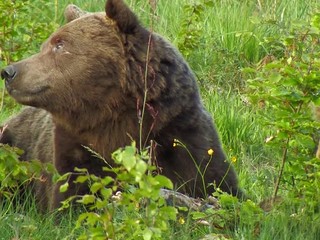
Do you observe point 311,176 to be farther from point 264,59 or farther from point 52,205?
point 264,59

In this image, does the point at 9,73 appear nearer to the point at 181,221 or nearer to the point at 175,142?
the point at 175,142

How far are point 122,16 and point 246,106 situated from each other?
93.5 inches

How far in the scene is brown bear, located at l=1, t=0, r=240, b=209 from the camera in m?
6.00

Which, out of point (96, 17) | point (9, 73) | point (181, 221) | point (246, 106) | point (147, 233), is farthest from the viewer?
point (246, 106)

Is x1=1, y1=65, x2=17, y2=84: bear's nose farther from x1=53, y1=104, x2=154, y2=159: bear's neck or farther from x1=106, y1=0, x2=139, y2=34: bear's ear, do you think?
x1=106, y1=0, x2=139, y2=34: bear's ear

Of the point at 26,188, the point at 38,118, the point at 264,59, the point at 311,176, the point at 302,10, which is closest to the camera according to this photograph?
the point at 311,176

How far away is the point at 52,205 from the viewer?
608 cm

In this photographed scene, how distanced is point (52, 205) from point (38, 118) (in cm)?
123

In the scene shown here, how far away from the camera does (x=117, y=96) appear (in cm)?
606

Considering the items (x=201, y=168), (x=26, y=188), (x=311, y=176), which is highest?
(x=311, y=176)

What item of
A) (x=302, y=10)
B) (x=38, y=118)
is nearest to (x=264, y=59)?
(x=302, y=10)

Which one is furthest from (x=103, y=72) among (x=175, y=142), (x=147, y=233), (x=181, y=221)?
(x=147, y=233)

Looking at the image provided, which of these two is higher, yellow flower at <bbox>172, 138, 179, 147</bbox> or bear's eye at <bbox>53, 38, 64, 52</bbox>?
bear's eye at <bbox>53, 38, 64, 52</bbox>

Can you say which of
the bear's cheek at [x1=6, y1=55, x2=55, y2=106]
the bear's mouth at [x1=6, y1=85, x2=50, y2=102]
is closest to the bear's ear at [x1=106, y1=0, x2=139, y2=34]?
the bear's cheek at [x1=6, y1=55, x2=55, y2=106]
